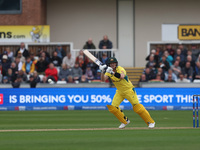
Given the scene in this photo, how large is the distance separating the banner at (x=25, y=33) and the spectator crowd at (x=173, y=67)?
5.62 metres

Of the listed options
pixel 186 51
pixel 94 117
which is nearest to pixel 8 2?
pixel 186 51

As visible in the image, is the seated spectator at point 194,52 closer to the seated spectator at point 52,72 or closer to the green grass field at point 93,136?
the seated spectator at point 52,72

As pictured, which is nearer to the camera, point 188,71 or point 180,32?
point 188,71

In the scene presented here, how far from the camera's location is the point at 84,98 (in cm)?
2253

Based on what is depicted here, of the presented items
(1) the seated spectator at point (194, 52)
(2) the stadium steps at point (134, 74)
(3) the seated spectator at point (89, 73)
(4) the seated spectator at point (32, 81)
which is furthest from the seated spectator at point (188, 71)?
(4) the seated spectator at point (32, 81)

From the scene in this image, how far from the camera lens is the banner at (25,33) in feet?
88.9

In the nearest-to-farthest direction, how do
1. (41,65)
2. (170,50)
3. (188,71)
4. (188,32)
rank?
(188,71) → (41,65) → (170,50) → (188,32)

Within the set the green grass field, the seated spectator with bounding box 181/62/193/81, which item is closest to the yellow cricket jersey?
the green grass field

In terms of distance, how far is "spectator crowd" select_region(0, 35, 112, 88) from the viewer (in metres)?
24.3

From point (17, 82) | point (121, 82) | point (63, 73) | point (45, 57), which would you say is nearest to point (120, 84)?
point (121, 82)

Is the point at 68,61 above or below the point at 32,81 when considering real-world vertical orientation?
Result: above

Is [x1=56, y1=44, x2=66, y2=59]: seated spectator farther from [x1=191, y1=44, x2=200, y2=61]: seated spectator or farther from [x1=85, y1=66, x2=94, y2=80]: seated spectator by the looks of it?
[x1=191, y1=44, x2=200, y2=61]: seated spectator

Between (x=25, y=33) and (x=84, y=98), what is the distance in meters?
6.52

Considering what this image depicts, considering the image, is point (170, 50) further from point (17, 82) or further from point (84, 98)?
point (17, 82)
